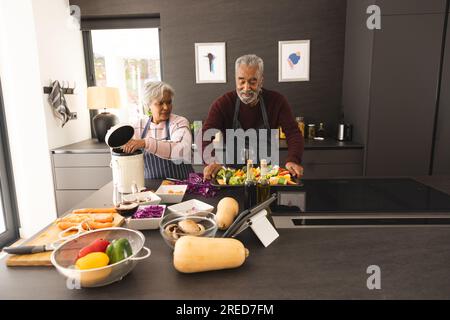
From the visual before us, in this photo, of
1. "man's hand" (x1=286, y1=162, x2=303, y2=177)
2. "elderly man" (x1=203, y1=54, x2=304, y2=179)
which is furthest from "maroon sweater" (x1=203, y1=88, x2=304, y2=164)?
"man's hand" (x1=286, y1=162, x2=303, y2=177)

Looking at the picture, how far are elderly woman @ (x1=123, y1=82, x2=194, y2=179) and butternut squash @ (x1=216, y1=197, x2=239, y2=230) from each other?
858mm

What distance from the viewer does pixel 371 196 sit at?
1490 millimetres

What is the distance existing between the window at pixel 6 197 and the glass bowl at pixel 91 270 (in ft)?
8.73

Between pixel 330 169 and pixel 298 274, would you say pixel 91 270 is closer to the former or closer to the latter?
pixel 298 274

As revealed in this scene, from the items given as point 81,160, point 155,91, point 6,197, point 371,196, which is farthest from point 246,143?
point 6,197

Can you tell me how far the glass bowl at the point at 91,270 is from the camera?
78 cm

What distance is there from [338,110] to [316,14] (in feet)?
3.62

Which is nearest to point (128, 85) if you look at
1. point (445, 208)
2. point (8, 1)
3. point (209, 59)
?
point (209, 59)

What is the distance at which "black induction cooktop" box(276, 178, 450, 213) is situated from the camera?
1.32 m

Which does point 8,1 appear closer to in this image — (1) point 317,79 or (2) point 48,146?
(2) point 48,146

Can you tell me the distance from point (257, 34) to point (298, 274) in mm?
3170

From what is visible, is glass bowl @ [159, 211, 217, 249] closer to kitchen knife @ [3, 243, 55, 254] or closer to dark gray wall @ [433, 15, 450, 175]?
kitchen knife @ [3, 243, 55, 254]

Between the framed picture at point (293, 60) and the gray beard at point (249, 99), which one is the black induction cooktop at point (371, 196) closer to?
the gray beard at point (249, 99)

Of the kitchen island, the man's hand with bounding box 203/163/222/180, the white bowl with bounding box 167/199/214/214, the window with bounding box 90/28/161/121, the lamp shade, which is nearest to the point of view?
the kitchen island
